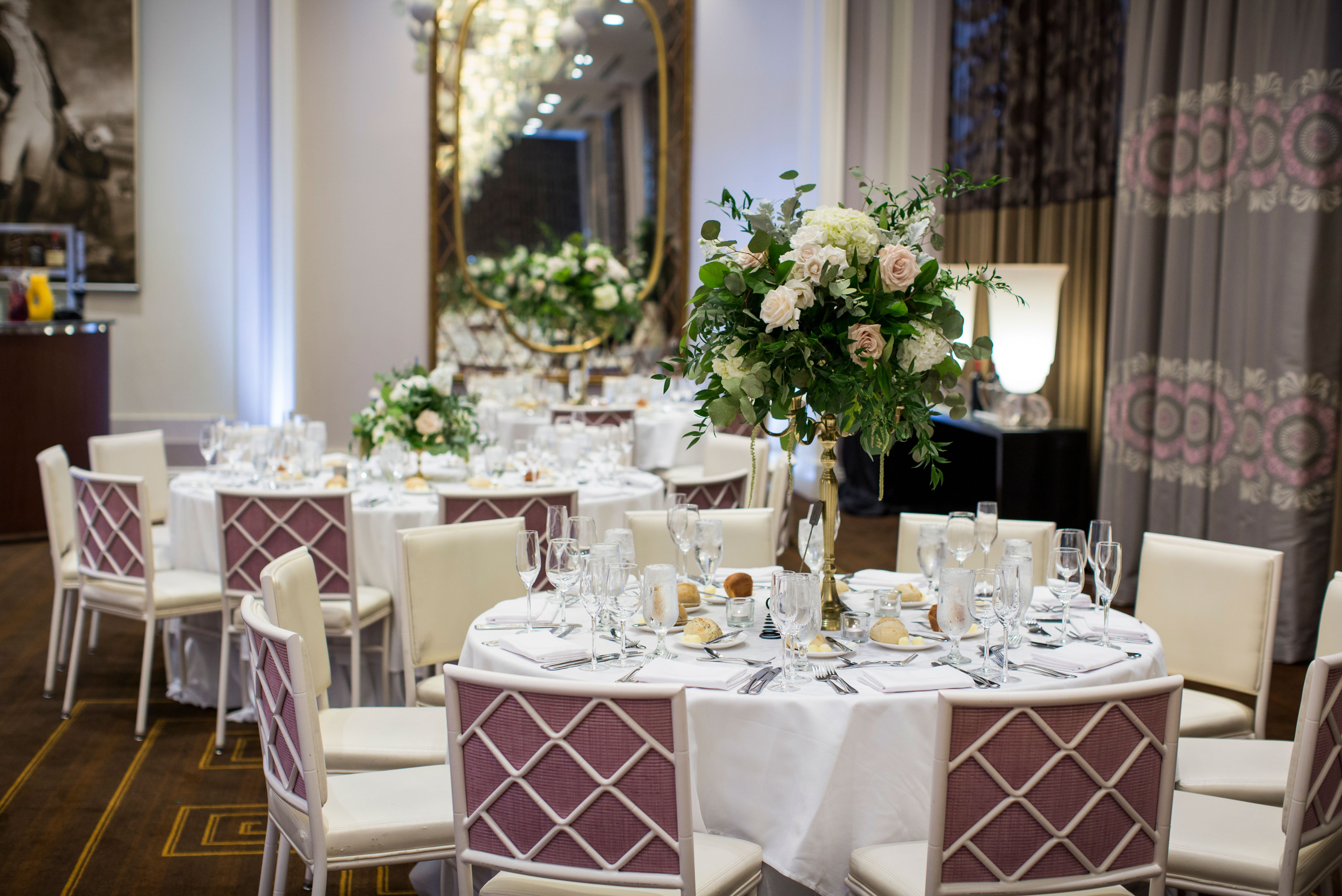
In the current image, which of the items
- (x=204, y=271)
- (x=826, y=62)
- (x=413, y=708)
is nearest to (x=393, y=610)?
(x=413, y=708)

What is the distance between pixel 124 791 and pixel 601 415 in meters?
3.66

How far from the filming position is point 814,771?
2.08 meters

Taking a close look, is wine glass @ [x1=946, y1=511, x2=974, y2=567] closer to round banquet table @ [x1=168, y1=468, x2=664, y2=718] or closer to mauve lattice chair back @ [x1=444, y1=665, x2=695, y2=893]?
mauve lattice chair back @ [x1=444, y1=665, x2=695, y2=893]

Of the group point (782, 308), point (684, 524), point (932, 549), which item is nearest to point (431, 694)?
point (684, 524)

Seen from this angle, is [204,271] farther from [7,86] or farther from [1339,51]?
[1339,51]

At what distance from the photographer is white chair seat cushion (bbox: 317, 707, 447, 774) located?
2.56 meters

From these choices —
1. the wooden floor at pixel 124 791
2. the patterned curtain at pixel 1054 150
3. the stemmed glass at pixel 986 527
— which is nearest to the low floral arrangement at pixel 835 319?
the stemmed glass at pixel 986 527

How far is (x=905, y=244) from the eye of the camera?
7.93 ft

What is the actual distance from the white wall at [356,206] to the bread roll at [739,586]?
6160mm

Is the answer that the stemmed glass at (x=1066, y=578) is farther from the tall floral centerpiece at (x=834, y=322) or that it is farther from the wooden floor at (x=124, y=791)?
the wooden floor at (x=124, y=791)

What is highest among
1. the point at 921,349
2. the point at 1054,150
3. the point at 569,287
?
the point at 1054,150

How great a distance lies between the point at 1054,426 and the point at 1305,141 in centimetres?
204

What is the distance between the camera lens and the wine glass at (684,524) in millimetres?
2689

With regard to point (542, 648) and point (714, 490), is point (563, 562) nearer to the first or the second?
point (542, 648)
